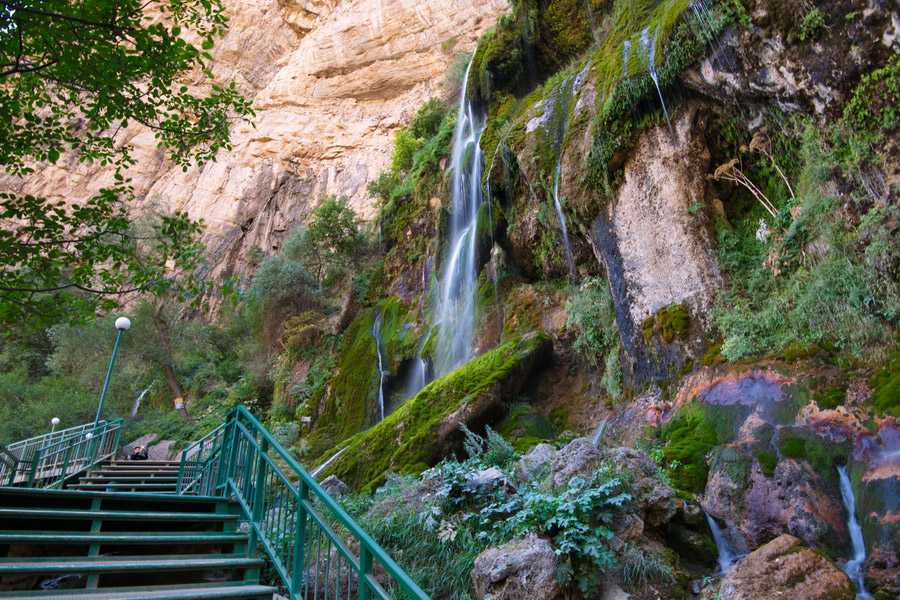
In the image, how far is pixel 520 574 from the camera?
4.02 m

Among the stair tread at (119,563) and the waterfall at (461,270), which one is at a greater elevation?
the waterfall at (461,270)

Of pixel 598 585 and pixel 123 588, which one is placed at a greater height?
pixel 123 588

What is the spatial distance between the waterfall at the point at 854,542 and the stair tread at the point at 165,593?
4950 mm

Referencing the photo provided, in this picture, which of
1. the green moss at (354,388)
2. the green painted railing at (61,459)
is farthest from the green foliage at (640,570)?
the green moss at (354,388)

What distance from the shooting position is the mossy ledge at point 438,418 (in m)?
8.88

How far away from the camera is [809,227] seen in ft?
23.9

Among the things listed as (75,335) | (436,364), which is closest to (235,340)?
(75,335)

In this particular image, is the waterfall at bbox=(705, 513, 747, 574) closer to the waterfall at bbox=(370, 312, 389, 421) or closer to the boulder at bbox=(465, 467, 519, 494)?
the boulder at bbox=(465, 467, 519, 494)

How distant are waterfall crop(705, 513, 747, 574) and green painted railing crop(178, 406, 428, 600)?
3251 millimetres

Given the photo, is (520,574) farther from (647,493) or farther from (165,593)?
(165,593)

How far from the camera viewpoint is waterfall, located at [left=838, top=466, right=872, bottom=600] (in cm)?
451

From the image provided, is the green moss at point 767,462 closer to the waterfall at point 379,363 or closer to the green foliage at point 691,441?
the green foliage at point 691,441

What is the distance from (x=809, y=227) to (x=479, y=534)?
6317 mm

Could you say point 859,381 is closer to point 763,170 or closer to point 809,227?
point 809,227
